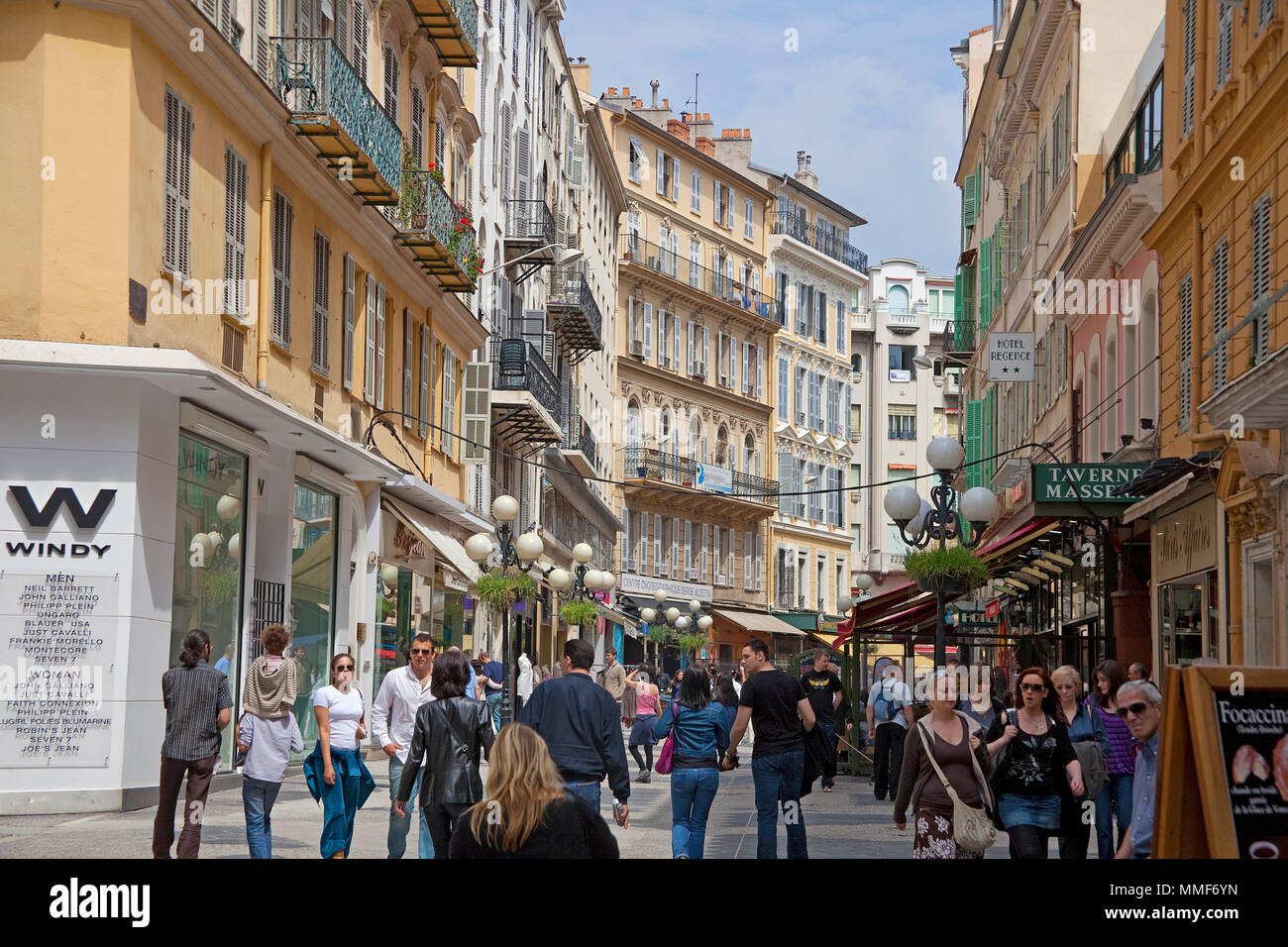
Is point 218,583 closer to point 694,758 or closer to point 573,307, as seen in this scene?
point 694,758

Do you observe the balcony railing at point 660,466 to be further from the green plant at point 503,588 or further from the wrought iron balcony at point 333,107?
the wrought iron balcony at point 333,107

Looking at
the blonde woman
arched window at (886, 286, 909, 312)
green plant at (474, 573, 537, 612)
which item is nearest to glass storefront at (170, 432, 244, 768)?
green plant at (474, 573, 537, 612)

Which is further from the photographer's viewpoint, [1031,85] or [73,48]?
[1031,85]

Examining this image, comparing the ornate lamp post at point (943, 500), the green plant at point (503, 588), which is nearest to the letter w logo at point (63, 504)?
the ornate lamp post at point (943, 500)

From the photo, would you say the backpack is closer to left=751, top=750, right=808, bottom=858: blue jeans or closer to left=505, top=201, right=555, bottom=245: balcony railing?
left=751, top=750, right=808, bottom=858: blue jeans

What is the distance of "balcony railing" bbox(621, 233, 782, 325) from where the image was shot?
2537 inches

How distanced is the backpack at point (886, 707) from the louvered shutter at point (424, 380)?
1176cm

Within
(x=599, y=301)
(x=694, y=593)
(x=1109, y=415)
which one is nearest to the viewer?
(x=1109, y=415)

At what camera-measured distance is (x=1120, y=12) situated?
96.8ft

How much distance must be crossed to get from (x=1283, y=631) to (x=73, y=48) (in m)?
12.4

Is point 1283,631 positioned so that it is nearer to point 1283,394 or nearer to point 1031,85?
point 1283,394

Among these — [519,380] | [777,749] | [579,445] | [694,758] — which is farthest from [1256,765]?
[579,445]

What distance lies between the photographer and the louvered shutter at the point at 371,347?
26.0 meters
